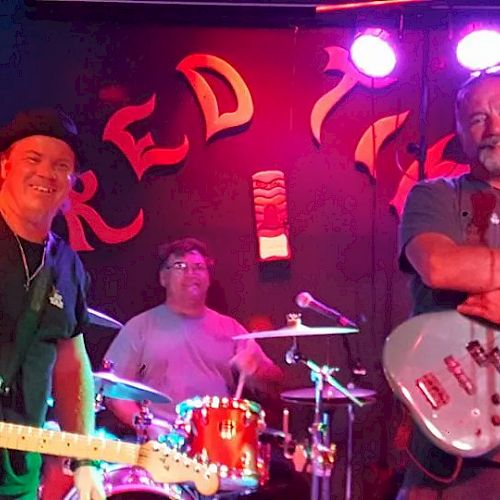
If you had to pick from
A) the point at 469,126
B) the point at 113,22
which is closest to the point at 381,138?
the point at 113,22

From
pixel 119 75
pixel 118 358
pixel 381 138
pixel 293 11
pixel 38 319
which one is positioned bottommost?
pixel 118 358

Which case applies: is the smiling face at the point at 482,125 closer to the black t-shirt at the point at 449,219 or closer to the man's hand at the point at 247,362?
the black t-shirt at the point at 449,219

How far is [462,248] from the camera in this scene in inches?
101

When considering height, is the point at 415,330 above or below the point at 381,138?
below

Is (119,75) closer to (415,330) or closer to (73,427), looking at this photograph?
(73,427)

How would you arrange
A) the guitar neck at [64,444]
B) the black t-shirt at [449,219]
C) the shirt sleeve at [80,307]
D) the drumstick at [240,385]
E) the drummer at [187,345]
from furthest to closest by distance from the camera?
the drummer at [187,345] → the drumstick at [240,385] → the shirt sleeve at [80,307] → the black t-shirt at [449,219] → the guitar neck at [64,444]

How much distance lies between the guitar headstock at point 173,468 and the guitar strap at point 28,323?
1.46 feet

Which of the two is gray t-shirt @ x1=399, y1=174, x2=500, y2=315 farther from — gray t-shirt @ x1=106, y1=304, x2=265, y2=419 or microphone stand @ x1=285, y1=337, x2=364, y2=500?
gray t-shirt @ x1=106, y1=304, x2=265, y2=419

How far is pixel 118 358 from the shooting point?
17.0ft

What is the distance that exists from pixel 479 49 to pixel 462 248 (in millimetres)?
2684

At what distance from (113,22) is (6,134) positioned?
8.46 ft

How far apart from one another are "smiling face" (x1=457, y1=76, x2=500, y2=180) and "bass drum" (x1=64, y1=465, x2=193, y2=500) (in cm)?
213

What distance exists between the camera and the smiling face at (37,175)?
2879 mm

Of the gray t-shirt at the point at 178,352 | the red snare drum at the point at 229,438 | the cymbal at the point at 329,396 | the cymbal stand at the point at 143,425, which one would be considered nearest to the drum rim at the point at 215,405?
the red snare drum at the point at 229,438
